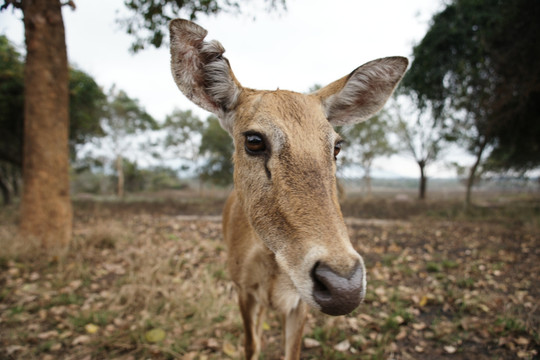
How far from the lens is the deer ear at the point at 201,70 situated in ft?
6.07

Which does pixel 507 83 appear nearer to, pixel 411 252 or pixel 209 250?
pixel 411 252

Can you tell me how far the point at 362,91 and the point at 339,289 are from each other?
1.73 meters

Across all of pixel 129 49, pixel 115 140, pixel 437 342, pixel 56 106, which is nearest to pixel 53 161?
pixel 56 106

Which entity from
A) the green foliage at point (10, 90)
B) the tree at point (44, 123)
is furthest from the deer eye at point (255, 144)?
the green foliage at point (10, 90)

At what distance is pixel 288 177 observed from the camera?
147 cm

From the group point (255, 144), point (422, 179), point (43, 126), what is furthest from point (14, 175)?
point (422, 179)

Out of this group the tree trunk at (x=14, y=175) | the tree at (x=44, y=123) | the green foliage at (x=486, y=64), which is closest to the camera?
the tree at (x=44, y=123)

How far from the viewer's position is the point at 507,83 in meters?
7.83

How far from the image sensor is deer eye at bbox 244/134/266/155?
1663 mm

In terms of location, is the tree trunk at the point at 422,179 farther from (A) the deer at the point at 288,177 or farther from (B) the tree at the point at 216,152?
(A) the deer at the point at 288,177

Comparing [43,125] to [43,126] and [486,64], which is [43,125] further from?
[486,64]

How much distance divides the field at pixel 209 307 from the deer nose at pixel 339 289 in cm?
227

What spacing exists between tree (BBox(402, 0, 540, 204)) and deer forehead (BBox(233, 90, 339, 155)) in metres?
8.54

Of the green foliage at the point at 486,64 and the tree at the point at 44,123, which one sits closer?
the tree at the point at 44,123
